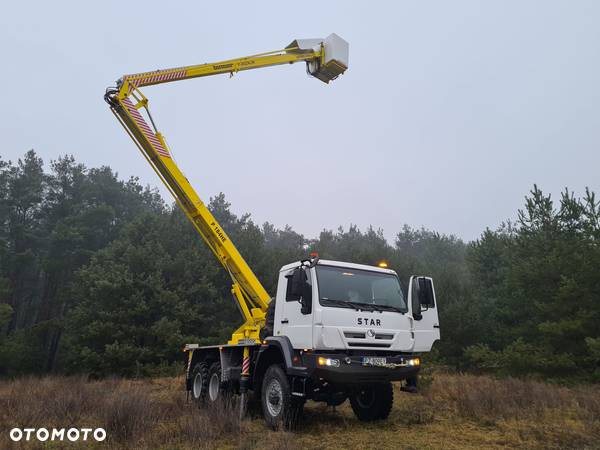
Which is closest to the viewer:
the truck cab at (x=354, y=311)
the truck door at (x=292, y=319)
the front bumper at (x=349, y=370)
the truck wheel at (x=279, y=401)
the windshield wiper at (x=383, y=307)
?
the front bumper at (x=349, y=370)

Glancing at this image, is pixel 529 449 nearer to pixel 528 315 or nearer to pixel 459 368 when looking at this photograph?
pixel 528 315

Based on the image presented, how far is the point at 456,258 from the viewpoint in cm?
6159

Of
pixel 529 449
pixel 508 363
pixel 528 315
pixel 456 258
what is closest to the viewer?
pixel 529 449

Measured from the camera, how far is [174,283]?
2772 cm

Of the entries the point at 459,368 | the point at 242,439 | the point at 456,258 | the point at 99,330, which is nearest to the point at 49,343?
the point at 99,330

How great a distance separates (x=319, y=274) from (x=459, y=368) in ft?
67.1

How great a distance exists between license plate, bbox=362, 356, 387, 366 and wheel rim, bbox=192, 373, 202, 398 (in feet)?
17.1

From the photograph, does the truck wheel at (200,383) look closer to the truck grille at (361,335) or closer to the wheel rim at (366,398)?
the wheel rim at (366,398)

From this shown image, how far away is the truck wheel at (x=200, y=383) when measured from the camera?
1057 cm

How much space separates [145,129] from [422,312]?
24.1 feet

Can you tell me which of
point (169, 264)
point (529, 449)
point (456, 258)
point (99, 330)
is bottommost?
point (529, 449)

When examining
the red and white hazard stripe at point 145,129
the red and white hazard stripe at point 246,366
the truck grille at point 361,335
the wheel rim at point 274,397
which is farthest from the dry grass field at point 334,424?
the red and white hazard stripe at point 145,129

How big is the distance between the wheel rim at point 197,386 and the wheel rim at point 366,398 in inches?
152

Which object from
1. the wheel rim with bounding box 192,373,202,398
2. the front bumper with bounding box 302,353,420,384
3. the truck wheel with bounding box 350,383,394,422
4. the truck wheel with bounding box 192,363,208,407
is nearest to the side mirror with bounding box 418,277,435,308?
the front bumper with bounding box 302,353,420,384
